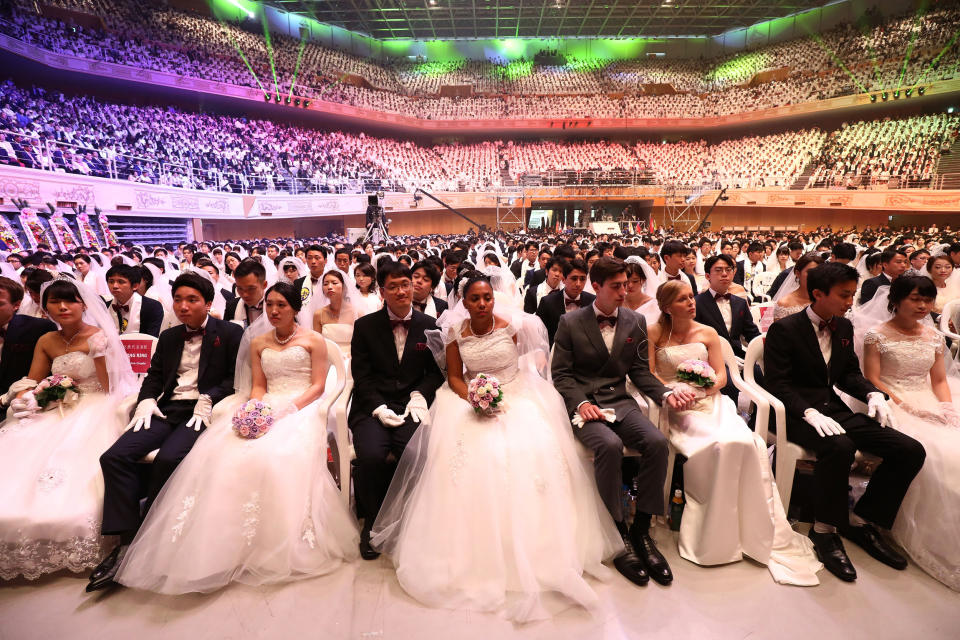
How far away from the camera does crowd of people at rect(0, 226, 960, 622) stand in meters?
2.57

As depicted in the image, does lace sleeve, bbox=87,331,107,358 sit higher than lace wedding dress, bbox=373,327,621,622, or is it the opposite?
lace sleeve, bbox=87,331,107,358

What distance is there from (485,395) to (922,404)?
9.01 ft

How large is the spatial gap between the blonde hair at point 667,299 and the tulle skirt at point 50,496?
364cm

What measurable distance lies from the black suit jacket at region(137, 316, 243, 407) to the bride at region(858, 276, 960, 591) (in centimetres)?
430

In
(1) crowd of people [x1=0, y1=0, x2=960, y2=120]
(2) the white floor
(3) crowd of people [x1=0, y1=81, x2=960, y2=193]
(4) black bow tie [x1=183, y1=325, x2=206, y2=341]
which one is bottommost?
(2) the white floor

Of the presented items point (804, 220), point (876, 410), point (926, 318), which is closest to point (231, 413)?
point (876, 410)

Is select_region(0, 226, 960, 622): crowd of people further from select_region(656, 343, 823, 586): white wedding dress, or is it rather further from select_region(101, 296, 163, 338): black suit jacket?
select_region(101, 296, 163, 338): black suit jacket

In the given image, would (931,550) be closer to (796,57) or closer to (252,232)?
(252,232)

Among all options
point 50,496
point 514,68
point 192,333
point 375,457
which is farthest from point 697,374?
point 514,68

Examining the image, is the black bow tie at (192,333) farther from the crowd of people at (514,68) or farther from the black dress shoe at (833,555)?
the crowd of people at (514,68)

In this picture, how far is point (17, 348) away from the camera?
332 cm

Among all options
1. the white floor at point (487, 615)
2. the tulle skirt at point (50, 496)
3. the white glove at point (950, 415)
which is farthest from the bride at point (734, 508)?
the tulle skirt at point (50, 496)

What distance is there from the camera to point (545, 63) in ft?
121

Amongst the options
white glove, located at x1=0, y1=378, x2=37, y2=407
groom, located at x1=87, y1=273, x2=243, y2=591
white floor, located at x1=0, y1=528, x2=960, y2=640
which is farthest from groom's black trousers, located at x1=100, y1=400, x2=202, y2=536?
white glove, located at x1=0, y1=378, x2=37, y2=407
